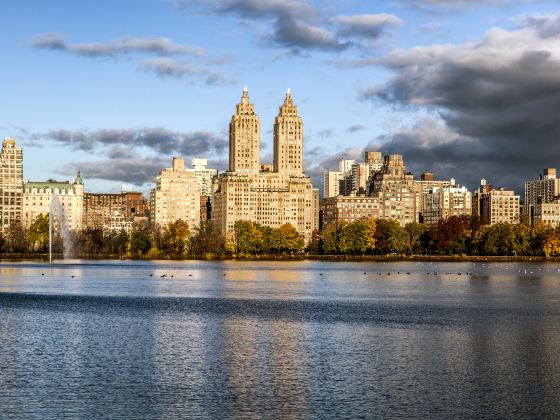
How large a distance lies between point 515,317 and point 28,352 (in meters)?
31.8

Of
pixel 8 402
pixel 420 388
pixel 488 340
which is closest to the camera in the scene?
pixel 8 402

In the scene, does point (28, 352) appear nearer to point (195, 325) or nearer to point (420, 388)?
point (195, 325)

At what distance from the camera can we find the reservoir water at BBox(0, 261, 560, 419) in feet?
100

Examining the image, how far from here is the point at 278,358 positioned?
131 feet

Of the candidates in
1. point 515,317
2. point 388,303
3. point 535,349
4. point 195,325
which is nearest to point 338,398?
point 535,349

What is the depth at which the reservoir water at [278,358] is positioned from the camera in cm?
3059

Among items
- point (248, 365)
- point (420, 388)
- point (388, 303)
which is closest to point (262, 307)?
point (388, 303)

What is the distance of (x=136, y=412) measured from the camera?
1158 inches

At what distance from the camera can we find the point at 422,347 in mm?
43625

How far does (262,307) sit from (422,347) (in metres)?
23.7

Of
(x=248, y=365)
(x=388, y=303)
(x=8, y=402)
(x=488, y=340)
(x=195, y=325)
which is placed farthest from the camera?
(x=388, y=303)

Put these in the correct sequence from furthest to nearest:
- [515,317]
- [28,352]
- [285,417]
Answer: [515,317] < [28,352] < [285,417]

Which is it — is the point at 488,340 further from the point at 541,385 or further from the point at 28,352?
the point at 28,352

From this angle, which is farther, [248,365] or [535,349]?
[535,349]
